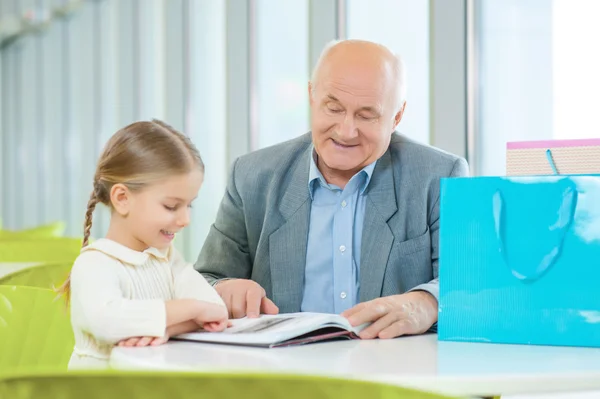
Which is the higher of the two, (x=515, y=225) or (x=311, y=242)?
(x=515, y=225)

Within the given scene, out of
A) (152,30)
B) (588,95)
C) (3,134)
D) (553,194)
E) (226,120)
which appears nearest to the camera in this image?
(553,194)

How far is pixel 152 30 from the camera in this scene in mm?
6781

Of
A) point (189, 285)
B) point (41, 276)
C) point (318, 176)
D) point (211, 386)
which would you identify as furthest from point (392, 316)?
point (41, 276)

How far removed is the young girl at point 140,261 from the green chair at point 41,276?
2.26 feet

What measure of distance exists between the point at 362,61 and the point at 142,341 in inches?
41.1

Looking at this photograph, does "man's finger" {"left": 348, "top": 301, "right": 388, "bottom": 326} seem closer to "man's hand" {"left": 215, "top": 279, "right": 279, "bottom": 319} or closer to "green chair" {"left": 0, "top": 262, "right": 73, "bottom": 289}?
"man's hand" {"left": 215, "top": 279, "right": 279, "bottom": 319}

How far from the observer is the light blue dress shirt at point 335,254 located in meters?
2.21

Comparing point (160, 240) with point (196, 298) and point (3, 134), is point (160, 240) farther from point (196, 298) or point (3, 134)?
point (3, 134)

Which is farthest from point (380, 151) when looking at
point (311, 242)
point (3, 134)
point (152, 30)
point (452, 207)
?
point (3, 134)

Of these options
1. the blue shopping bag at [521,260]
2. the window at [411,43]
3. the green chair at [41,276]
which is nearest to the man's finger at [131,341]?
the blue shopping bag at [521,260]

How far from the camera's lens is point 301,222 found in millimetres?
2221

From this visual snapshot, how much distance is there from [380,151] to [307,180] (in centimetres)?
20

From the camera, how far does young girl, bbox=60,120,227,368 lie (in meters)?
1.44

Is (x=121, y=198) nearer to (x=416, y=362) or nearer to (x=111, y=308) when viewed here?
(x=111, y=308)
